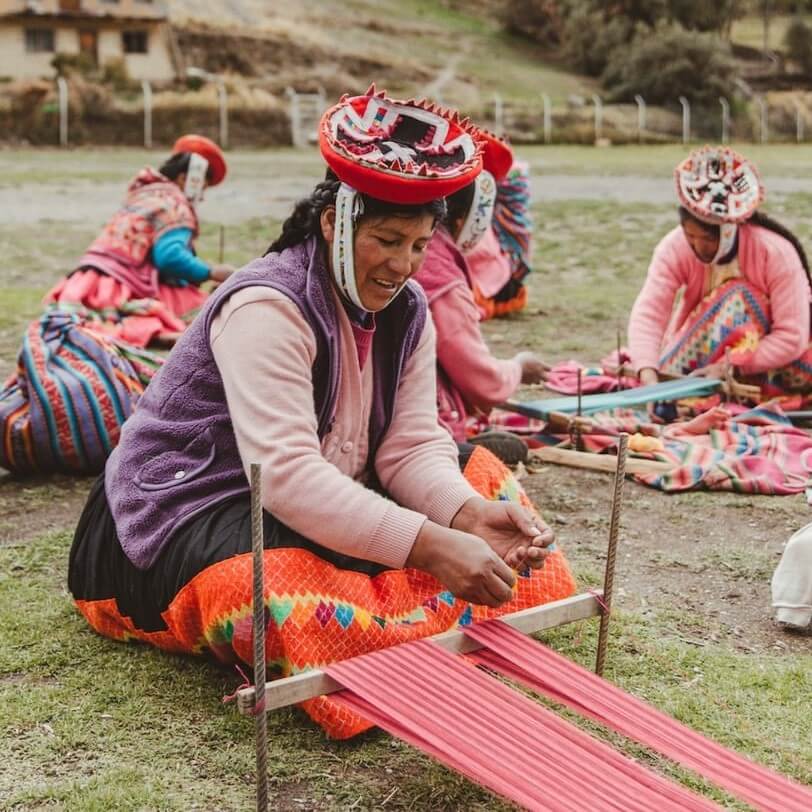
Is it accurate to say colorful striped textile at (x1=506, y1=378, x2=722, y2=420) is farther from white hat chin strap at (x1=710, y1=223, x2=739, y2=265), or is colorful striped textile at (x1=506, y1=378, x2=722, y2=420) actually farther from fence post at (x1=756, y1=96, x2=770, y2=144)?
fence post at (x1=756, y1=96, x2=770, y2=144)

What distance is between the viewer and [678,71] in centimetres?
4100

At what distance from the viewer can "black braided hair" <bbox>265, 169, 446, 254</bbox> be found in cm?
289

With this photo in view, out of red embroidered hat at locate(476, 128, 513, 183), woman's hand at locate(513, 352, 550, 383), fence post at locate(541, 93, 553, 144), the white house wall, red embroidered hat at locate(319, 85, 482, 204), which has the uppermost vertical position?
red embroidered hat at locate(319, 85, 482, 204)

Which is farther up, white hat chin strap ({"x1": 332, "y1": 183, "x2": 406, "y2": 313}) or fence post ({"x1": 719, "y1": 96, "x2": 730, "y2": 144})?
white hat chin strap ({"x1": 332, "y1": 183, "x2": 406, "y2": 313})

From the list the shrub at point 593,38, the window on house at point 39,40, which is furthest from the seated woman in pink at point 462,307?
the shrub at point 593,38

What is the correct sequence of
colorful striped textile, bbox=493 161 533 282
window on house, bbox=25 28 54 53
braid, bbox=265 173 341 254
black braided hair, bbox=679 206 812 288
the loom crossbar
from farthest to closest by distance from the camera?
window on house, bbox=25 28 54 53
colorful striped textile, bbox=493 161 533 282
black braided hair, bbox=679 206 812 288
braid, bbox=265 173 341 254
the loom crossbar

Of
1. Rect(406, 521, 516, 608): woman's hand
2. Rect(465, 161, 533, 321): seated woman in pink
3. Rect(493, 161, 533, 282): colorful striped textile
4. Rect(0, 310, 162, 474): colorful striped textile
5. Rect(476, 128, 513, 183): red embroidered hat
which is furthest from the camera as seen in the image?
Rect(493, 161, 533, 282): colorful striped textile

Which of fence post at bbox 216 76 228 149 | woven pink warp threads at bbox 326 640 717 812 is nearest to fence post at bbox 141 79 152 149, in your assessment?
fence post at bbox 216 76 228 149

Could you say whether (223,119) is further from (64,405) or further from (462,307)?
(462,307)

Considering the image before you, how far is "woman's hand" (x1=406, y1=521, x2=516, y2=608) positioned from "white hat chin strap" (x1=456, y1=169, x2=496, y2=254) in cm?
171

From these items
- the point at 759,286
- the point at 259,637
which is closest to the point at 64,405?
the point at 259,637

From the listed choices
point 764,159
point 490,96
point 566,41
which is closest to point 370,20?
point 566,41

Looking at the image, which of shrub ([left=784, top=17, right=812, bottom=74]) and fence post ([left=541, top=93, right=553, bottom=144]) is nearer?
fence post ([left=541, top=93, right=553, bottom=144])

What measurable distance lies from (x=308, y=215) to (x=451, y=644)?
3.40 ft
